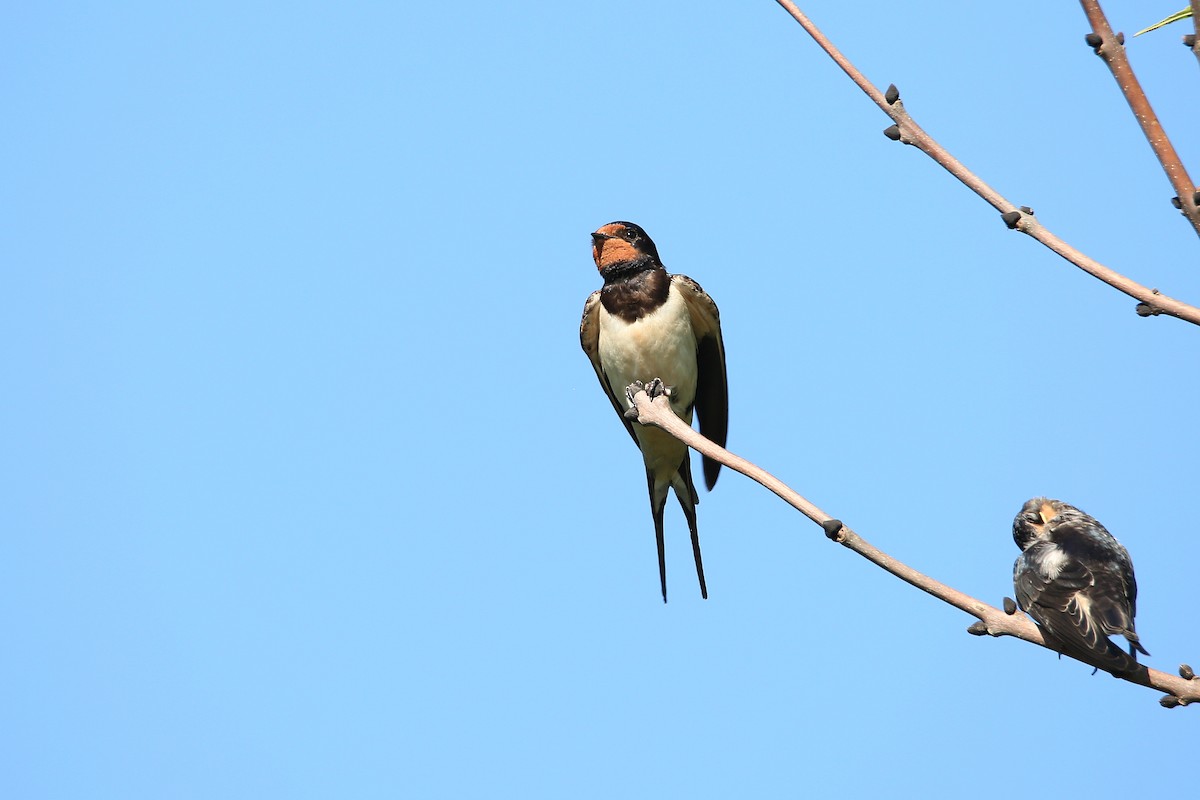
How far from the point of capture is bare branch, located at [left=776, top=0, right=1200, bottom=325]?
2.71m

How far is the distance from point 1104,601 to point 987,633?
1.65m

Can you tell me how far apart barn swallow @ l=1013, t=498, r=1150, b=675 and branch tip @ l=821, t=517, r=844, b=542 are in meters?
→ 1.23

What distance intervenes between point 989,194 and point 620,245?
5.98m

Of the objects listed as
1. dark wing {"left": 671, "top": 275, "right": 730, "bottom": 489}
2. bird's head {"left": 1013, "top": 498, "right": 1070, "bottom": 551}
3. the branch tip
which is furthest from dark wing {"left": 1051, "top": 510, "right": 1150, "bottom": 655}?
dark wing {"left": 671, "top": 275, "right": 730, "bottom": 489}

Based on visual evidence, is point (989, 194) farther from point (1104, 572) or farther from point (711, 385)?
point (711, 385)

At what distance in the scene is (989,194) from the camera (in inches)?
109

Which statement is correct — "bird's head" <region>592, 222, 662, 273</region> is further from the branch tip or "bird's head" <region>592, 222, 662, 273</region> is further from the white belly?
the branch tip

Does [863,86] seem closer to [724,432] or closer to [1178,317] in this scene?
[1178,317]

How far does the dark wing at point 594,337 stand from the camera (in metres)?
8.87

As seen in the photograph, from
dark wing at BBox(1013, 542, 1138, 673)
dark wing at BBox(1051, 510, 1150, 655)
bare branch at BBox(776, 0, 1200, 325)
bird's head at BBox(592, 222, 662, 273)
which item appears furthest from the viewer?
bird's head at BBox(592, 222, 662, 273)

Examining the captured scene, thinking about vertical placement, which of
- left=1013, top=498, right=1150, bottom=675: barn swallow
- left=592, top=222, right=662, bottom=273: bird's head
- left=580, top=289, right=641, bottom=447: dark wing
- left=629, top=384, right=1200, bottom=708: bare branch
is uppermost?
left=592, top=222, right=662, bottom=273: bird's head

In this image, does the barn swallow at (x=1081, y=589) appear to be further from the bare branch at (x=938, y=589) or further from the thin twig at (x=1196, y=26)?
the thin twig at (x=1196, y=26)

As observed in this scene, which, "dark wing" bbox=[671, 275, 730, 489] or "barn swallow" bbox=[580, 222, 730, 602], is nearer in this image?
"barn swallow" bbox=[580, 222, 730, 602]

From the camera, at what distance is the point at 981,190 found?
109 inches
